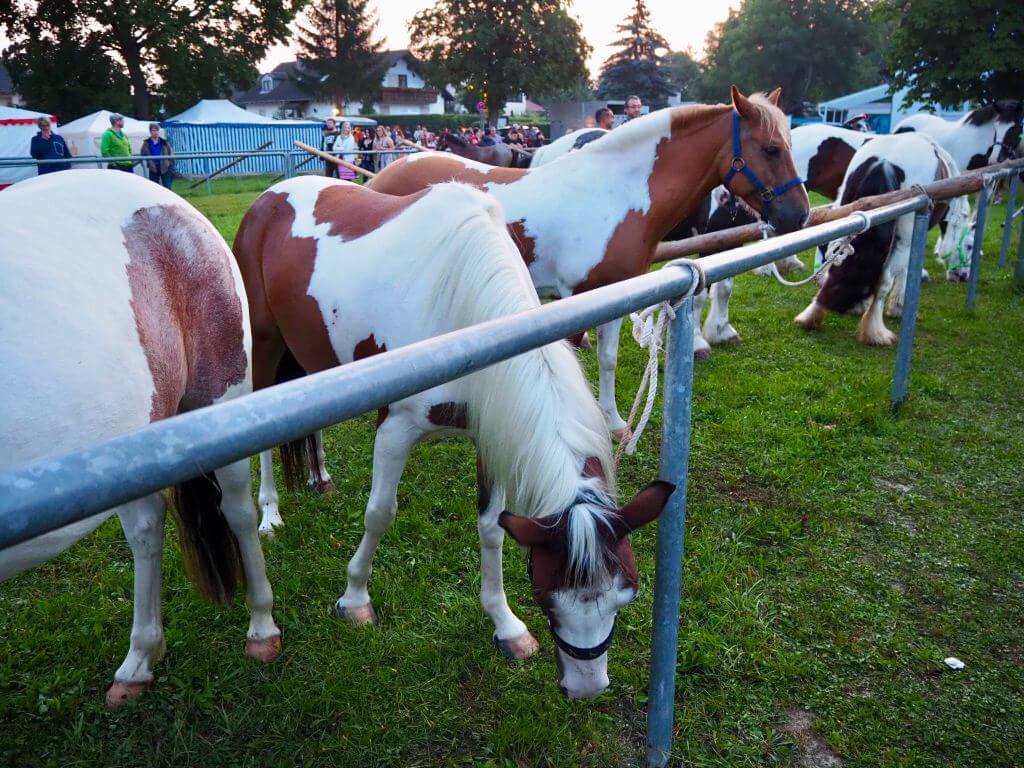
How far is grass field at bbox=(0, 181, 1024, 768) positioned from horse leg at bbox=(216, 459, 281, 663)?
0.07m

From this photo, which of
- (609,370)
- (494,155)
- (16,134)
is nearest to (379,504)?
(609,370)

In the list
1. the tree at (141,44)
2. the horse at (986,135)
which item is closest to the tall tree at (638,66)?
the tree at (141,44)

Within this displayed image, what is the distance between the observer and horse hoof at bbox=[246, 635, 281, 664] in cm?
255

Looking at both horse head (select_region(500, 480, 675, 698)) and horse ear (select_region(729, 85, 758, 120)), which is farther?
horse ear (select_region(729, 85, 758, 120))

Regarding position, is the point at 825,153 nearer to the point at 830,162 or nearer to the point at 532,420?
the point at 830,162

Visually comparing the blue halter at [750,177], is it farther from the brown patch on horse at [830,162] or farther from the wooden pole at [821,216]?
the brown patch on horse at [830,162]

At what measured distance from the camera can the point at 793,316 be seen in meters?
6.86

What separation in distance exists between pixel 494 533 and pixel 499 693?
21.3 inches

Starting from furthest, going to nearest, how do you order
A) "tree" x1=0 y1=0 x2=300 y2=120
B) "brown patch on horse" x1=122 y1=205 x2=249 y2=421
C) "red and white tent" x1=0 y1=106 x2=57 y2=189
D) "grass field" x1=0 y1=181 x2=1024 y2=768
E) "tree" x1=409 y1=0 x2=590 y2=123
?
1. "tree" x1=409 y1=0 x2=590 y2=123
2. "tree" x1=0 y1=0 x2=300 y2=120
3. "red and white tent" x1=0 y1=106 x2=57 y2=189
4. "grass field" x1=0 y1=181 x2=1024 y2=768
5. "brown patch on horse" x1=122 y1=205 x2=249 y2=421

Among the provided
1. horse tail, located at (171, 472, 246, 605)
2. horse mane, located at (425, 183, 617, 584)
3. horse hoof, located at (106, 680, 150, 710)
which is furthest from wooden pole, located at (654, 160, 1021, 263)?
horse hoof, located at (106, 680, 150, 710)

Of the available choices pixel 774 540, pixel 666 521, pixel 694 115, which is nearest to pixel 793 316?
pixel 694 115

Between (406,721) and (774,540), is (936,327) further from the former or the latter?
(406,721)

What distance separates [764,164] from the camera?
4.26 meters

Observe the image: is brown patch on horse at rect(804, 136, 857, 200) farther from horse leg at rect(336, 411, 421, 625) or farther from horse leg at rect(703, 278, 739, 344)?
horse leg at rect(336, 411, 421, 625)
